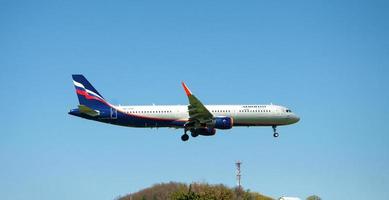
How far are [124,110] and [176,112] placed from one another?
8.21 meters

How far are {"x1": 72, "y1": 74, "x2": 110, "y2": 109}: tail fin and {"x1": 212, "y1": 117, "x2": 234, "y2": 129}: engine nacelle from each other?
16908mm

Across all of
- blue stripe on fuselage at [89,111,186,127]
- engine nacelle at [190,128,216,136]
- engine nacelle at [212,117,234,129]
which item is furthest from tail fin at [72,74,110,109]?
engine nacelle at [212,117,234,129]

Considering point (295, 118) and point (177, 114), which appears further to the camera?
point (295, 118)

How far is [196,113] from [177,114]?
4897 millimetres

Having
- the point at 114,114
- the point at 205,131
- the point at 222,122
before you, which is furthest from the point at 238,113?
the point at 114,114

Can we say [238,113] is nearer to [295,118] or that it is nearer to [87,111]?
[295,118]

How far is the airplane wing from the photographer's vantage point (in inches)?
4550

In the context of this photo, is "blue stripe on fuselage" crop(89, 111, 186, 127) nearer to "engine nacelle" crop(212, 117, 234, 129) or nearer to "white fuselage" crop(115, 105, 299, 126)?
"white fuselage" crop(115, 105, 299, 126)

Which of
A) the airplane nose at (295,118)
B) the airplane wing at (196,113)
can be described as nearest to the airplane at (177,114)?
the airplane wing at (196,113)

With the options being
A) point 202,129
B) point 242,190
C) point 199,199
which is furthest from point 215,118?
point 242,190

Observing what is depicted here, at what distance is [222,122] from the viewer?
391ft

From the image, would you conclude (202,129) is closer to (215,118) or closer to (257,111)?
(215,118)

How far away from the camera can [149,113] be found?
120438mm

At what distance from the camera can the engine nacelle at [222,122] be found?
11919cm
